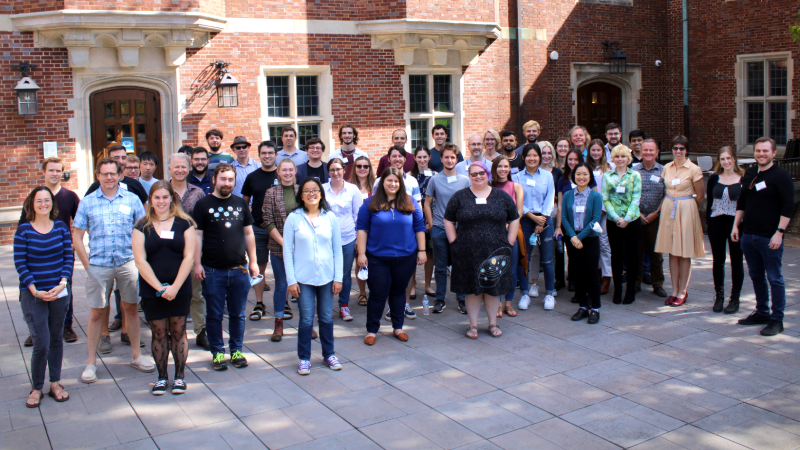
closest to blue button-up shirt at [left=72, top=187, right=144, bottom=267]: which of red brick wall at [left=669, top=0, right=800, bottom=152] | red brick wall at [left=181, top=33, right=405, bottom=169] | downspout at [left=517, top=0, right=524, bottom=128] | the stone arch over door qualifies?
red brick wall at [left=181, top=33, right=405, bottom=169]

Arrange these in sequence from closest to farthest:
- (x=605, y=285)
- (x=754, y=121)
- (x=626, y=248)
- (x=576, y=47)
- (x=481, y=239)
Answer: (x=481, y=239), (x=626, y=248), (x=605, y=285), (x=576, y=47), (x=754, y=121)

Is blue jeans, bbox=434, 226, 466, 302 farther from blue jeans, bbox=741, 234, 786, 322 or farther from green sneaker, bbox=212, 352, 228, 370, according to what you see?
blue jeans, bbox=741, 234, 786, 322

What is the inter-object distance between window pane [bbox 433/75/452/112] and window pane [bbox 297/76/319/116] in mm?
2432

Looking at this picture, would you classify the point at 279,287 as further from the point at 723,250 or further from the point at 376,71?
the point at 376,71

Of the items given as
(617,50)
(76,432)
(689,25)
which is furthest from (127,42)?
(689,25)

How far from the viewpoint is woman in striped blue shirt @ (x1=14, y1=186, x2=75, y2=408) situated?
16.5ft

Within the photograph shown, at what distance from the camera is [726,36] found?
1608 centimetres

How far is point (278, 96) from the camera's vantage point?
12086 millimetres

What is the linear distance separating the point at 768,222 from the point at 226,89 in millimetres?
7996

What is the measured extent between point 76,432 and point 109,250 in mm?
1522

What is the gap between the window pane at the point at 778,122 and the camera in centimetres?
1573

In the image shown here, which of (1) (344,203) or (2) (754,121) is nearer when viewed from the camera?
(1) (344,203)

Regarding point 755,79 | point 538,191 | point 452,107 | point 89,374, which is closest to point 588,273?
point 538,191

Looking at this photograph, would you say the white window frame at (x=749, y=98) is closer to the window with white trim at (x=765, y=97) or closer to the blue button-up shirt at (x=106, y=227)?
the window with white trim at (x=765, y=97)
